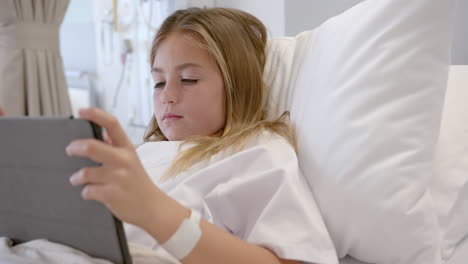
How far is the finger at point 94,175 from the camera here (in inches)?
22.7

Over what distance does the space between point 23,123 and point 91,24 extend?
3.38 meters

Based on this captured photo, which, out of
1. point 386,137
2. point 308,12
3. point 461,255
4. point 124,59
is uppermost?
point 308,12

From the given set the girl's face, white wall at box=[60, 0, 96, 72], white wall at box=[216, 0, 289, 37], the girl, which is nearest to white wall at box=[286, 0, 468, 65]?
white wall at box=[216, 0, 289, 37]

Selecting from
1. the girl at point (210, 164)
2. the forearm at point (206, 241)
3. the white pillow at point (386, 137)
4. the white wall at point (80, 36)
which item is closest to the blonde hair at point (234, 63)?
the girl at point (210, 164)

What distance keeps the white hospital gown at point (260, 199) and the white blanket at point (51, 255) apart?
131 millimetres

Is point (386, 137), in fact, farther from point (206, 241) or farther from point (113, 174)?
point (113, 174)

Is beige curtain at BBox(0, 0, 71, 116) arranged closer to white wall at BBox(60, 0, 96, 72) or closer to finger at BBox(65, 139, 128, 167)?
finger at BBox(65, 139, 128, 167)

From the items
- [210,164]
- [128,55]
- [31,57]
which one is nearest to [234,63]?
[210,164]

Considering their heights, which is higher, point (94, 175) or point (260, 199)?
point (94, 175)

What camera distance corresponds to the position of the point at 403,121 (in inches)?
34.1

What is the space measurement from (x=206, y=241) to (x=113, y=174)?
0.20 metres

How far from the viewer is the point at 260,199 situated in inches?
35.0

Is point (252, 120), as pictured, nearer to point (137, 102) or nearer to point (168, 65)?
point (168, 65)

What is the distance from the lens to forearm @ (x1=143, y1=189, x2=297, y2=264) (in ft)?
2.12
